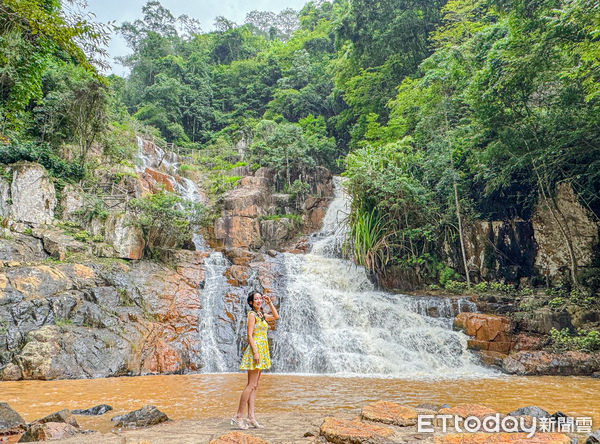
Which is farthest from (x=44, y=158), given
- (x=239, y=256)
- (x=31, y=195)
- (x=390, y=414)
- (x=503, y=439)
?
(x=503, y=439)

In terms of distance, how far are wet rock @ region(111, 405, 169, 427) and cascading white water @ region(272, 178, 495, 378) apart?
478 cm

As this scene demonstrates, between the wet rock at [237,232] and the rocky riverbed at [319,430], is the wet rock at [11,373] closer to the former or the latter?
the rocky riverbed at [319,430]

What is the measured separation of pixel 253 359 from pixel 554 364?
7.39 meters

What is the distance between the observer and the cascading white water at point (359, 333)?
8141 mm

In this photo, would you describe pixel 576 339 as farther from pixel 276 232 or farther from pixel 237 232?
pixel 237 232

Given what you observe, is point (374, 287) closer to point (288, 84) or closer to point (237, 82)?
point (288, 84)

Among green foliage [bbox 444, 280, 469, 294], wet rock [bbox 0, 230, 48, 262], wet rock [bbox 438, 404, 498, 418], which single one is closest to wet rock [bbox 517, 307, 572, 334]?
green foliage [bbox 444, 280, 469, 294]

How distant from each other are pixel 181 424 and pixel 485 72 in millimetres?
10400

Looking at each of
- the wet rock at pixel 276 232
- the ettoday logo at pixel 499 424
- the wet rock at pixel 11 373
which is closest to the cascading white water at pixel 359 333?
the ettoday logo at pixel 499 424

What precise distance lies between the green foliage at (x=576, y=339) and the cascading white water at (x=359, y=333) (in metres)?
2.03

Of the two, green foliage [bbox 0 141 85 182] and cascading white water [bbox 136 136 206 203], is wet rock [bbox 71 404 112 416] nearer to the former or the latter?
green foliage [bbox 0 141 85 182]

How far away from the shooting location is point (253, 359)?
3.51m

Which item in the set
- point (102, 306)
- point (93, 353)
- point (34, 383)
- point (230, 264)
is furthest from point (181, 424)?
point (230, 264)

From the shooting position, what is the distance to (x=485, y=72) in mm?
9539
